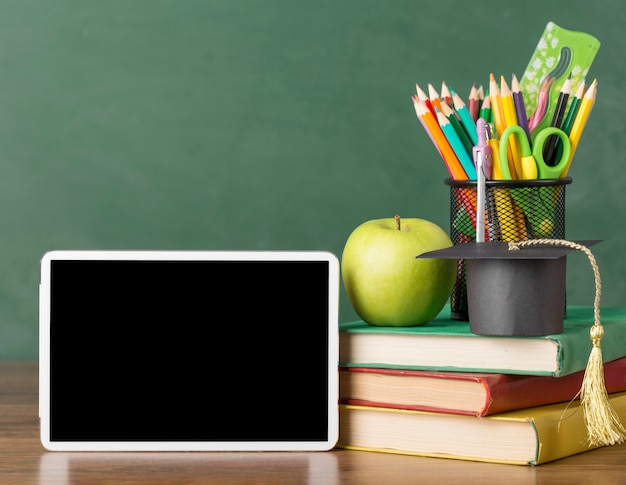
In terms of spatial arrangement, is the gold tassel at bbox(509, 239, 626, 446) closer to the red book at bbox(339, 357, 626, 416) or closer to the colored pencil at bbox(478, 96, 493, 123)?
the red book at bbox(339, 357, 626, 416)

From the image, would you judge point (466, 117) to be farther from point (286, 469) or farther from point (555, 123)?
point (286, 469)

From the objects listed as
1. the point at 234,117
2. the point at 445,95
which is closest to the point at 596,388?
the point at 445,95

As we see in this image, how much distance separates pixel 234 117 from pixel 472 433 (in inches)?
31.4

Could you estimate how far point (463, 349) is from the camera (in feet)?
2.66

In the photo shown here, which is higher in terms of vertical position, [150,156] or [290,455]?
[150,156]

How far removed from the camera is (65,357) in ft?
2.76

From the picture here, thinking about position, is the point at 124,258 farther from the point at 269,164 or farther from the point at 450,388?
the point at 269,164

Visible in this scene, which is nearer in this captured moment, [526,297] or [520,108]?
[526,297]

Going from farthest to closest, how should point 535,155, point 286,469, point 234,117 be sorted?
point 234,117
point 535,155
point 286,469

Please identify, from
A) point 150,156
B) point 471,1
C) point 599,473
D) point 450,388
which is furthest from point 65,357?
point 471,1

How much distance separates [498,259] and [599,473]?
0.19 m

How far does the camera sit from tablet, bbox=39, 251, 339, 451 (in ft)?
2.74

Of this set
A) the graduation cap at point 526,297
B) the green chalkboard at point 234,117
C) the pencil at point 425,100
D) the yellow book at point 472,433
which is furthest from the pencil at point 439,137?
the green chalkboard at point 234,117

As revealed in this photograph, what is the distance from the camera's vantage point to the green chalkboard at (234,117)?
4.83 ft
